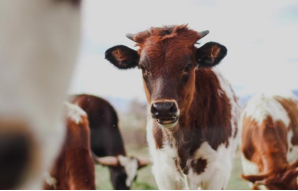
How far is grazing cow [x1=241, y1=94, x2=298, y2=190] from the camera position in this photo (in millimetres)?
1236

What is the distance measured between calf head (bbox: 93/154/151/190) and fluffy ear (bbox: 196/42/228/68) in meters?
0.33

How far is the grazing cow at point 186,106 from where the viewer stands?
111 centimetres

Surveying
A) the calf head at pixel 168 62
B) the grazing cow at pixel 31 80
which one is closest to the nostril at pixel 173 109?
the calf head at pixel 168 62

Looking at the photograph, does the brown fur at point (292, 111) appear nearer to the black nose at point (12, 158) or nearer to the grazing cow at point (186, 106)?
the grazing cow at point (186, 106)

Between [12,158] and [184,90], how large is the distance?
98cm

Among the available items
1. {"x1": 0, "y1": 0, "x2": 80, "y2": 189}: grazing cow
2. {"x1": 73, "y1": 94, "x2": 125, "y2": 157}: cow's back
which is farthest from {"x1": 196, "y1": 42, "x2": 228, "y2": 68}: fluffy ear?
{"x1": 0, "y1": 0, "x2": 80, "y2": 189}: grazing cow

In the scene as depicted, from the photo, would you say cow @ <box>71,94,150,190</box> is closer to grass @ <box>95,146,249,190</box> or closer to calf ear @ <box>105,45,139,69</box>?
grass @ <box>95,146,249,190</box>

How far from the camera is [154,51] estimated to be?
1126 millimetres

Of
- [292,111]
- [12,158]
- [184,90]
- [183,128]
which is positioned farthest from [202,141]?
[12,158]

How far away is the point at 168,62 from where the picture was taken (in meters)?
1.11

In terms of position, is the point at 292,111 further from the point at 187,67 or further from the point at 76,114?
the point at 76,114

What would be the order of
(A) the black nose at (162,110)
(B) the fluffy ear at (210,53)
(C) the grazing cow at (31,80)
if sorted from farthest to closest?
(B) the fluffy ear at (210,53)
(A) the black nose at (162,110)
(C) the grazing cow at (31,80)

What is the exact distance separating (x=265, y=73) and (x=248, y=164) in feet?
0.90

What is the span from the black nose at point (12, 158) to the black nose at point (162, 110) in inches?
35.1
